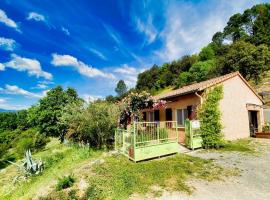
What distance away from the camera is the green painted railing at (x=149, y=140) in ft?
29.5

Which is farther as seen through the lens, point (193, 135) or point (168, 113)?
point (168, 113)

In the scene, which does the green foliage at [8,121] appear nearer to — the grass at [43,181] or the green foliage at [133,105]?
the grass at [43,181]

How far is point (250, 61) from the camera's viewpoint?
1252 inches

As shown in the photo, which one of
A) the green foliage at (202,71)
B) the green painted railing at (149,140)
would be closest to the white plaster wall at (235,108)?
the green painted railing at (149,140)

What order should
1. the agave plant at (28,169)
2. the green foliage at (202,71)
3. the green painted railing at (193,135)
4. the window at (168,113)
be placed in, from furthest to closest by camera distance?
the green foliage at (202,71)
the window at (168,113)
the green painted railing at (193,135)
the agave plant at (28,169)

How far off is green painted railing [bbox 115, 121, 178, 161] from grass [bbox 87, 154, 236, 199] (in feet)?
1.69

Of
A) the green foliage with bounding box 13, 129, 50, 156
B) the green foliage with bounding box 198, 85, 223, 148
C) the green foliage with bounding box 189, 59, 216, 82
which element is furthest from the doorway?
the green foliage with bounding box 189, 59, 216, 82

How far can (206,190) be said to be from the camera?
18.6 ft

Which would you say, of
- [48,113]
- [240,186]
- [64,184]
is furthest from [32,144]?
[240,186]

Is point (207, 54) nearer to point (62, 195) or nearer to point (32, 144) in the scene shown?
point (32, 144)

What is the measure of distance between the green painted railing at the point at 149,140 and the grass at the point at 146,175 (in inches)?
20.3

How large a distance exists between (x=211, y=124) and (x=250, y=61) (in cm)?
2675

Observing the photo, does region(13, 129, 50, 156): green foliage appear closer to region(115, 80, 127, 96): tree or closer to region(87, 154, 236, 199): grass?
region(87, 154, 236, 199): grass

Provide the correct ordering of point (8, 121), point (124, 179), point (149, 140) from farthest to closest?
1. point (8, 121)
2. point (149, 140)
3. point (124, 179)
